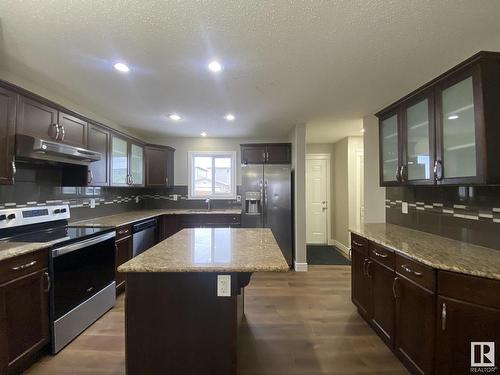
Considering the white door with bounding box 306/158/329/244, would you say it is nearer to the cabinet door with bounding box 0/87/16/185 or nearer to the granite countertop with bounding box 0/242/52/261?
the granite countertop with bounding box 0/242/52/261

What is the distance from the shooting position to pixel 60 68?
2.21m

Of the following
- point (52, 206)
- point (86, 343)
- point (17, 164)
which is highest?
point (17, 164)

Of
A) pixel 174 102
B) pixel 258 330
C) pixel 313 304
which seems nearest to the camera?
pixel 258 330

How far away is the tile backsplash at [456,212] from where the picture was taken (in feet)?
6.04

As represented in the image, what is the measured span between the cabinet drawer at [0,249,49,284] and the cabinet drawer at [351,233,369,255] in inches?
106

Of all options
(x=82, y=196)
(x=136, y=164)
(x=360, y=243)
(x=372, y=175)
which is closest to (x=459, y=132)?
(x=360, y=243)

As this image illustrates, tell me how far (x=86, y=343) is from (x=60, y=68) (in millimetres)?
2373

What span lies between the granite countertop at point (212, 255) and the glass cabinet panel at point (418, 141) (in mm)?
1427

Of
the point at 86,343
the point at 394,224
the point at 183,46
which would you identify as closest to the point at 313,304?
the point at 394,224

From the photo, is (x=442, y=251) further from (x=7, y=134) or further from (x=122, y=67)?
(x=7, y=134)

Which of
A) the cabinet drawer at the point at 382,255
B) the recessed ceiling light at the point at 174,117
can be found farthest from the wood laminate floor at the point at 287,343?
the recessed ceiling light at the point at 174,117

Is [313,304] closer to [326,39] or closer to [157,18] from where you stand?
[326,39]

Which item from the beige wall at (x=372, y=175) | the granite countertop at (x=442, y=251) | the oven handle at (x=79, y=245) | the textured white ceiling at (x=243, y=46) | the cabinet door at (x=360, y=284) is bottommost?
the cabinet door at (x=360, y=284)

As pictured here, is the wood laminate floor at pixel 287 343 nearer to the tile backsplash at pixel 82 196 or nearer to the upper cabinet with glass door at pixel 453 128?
the tile backsplash at pixel 82 196
